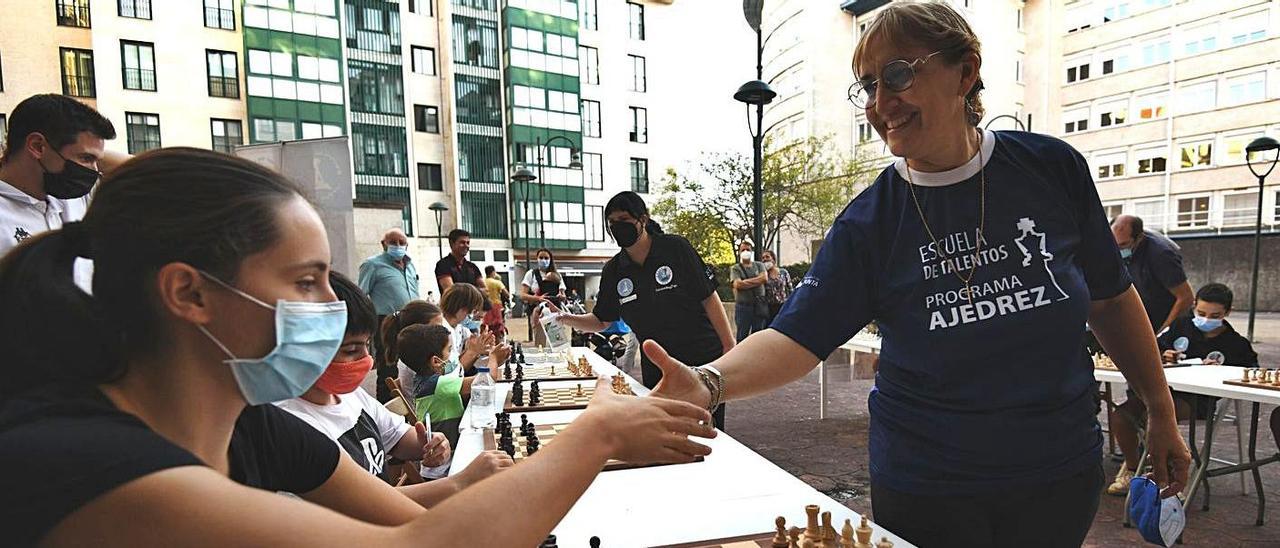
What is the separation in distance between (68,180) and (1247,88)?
123ft

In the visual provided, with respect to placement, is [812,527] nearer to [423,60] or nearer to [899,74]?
[899,74]

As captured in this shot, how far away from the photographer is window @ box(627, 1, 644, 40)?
32.9 meters

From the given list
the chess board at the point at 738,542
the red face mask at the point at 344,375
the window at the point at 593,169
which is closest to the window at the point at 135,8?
the window at the point at 593,169

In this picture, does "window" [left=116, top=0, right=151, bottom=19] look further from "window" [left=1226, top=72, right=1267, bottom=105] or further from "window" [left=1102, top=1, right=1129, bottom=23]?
"window" [left=1226, top=72, right=1267, bottom=105]

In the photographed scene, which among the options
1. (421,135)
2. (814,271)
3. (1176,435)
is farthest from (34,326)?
(421,135)

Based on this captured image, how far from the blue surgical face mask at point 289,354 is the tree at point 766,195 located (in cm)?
2287

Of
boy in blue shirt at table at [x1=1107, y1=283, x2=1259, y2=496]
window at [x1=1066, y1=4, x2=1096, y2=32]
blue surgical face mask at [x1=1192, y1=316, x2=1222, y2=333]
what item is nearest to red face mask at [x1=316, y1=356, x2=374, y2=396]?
boy in blue shirt at table at [x1=1107, y1=283, x2=1259, y2=496]

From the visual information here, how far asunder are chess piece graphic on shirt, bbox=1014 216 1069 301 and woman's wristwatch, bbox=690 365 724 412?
802 mm

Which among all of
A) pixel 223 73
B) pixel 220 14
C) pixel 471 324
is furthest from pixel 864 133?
pixel 471 324

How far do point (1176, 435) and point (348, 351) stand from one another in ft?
8.78

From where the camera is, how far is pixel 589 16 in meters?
31.2

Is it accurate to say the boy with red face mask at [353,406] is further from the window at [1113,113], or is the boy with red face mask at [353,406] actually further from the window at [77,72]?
the window at [1113,113]

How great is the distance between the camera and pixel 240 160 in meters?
1.00

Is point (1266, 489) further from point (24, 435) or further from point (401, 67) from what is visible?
point (401, 67)
